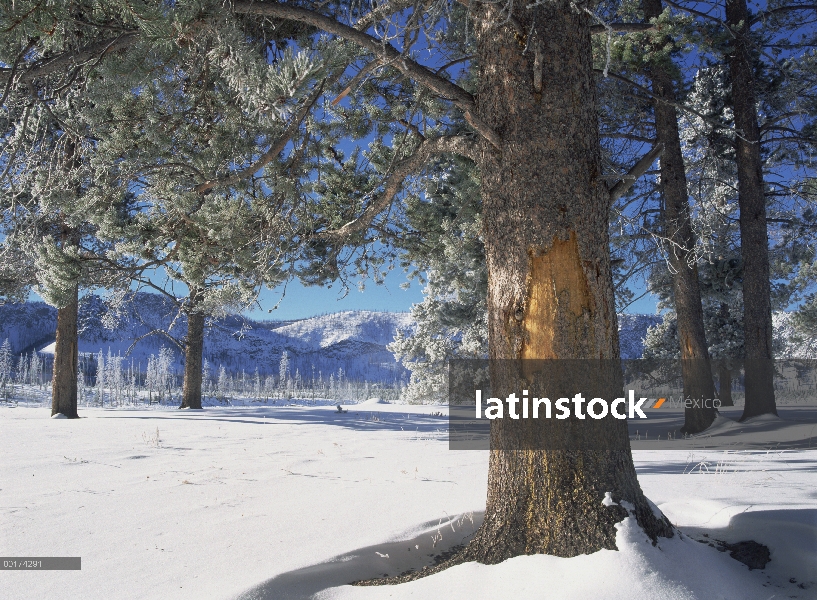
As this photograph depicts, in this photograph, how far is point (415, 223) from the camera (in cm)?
648

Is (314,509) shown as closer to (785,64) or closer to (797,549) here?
(797,549)

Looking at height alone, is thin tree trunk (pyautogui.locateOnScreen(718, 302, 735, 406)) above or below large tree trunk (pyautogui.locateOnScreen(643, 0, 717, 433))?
below

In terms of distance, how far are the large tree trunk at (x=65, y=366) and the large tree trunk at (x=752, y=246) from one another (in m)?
13.7

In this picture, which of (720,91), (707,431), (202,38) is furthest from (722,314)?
(202,38)

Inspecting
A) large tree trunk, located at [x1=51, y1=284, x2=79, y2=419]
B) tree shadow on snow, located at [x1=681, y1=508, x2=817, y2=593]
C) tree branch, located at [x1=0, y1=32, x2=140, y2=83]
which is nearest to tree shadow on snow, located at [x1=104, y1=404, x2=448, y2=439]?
large tree trunk, located at [x1=51, y1=284, x2=79, y2=419]

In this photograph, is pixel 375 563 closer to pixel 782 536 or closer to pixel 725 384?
pixel 782 536

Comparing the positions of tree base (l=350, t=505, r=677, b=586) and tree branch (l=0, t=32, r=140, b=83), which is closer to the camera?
tree base (l=350, t=505, r=677, b=586)

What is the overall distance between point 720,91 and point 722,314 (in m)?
8.53

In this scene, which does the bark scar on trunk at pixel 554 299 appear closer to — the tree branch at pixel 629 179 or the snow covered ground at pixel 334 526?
the tree branch at pixel 629 179

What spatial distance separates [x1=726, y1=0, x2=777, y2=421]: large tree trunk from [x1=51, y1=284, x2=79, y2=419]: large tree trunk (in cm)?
1371

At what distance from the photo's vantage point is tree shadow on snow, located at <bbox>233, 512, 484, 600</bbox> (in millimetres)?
2346

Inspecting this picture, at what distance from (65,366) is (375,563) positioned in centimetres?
1147

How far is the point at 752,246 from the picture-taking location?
9.30m

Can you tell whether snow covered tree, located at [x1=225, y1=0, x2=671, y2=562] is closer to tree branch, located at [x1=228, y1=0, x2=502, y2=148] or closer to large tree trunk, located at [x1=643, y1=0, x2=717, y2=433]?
tree branch, located at [x1=228, y1=0, x2=502, y2=148]
